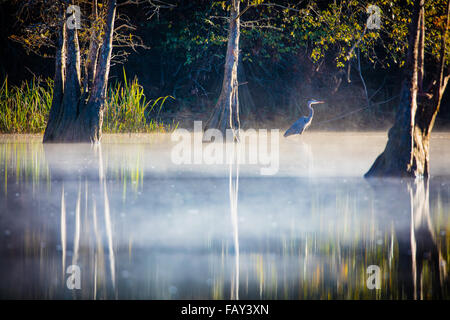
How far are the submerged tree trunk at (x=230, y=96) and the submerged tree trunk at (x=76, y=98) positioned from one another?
2.89m

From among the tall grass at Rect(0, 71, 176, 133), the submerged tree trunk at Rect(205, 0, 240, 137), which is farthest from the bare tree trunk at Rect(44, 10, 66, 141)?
the submerged tree trunk at Rect(205, 0, 240, 137)

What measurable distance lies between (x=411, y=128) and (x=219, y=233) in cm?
478

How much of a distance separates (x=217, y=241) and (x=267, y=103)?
19327 mm

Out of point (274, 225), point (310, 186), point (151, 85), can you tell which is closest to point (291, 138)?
point (151, 85)

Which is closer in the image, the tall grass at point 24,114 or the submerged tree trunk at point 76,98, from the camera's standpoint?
the submerged tree trunk at point 76,98

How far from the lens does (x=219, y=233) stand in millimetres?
5531

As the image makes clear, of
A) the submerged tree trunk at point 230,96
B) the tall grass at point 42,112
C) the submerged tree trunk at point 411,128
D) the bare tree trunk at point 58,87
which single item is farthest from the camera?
the tall grass at point 42,112

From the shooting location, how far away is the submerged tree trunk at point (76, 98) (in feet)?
52.0

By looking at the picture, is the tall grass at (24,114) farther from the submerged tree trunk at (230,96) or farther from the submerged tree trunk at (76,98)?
the submerged tree trunk at (230,96)

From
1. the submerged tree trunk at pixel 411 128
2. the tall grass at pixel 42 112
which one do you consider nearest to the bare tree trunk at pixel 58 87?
the tall grass at pixel 42 112

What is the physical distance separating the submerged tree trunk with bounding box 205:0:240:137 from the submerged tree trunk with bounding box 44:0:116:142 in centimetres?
289

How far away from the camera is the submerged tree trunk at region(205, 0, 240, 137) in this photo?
1707cm

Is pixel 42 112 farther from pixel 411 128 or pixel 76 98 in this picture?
pixel 411 128

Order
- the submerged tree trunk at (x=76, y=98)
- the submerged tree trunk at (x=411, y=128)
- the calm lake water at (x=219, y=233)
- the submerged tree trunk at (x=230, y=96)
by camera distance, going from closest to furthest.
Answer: the calm lake water at (x=219, y=233) < the submerged tree trunk at (x=411, y=128) < the submerged tree trunk at (x=76, y=98) < the submerged tree trunk at (x=230, y=96)
